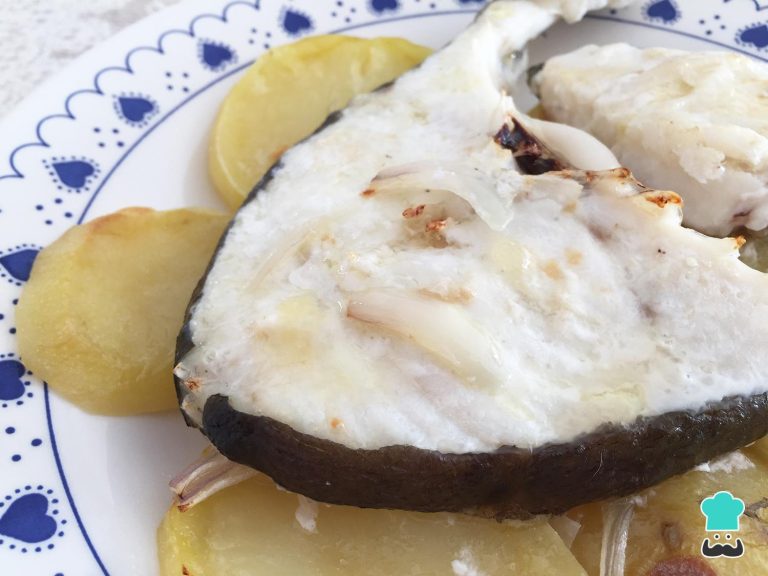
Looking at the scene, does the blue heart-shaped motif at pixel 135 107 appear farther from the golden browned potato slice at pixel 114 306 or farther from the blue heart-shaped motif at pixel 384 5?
the blue heart-shaped motif at pixel 384 5

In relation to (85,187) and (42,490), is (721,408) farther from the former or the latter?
(85,187)

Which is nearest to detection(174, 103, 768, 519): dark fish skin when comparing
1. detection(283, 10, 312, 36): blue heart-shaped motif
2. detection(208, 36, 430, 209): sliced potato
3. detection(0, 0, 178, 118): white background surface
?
detection(208, 36, 430, 209): sliced potato

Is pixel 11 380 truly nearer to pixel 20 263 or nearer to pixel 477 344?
pixel 20 263

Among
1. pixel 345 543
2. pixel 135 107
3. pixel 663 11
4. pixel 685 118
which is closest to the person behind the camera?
pixel 345 543

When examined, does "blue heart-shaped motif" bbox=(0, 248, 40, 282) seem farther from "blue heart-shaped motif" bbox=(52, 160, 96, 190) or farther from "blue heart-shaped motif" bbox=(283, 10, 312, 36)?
"blue heart-shaped motif" bbox=(283, 10, 312, 36)

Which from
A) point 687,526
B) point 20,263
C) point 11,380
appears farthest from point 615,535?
point 20,263

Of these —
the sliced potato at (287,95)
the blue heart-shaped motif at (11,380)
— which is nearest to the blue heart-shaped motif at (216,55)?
the sliced potato at (287,95)

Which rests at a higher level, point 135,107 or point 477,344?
point 135,107

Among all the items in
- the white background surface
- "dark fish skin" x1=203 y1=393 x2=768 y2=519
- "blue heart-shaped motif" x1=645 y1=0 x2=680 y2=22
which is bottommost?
"dark fish skin" x1=203 y1=393 x2=768 y2=519
